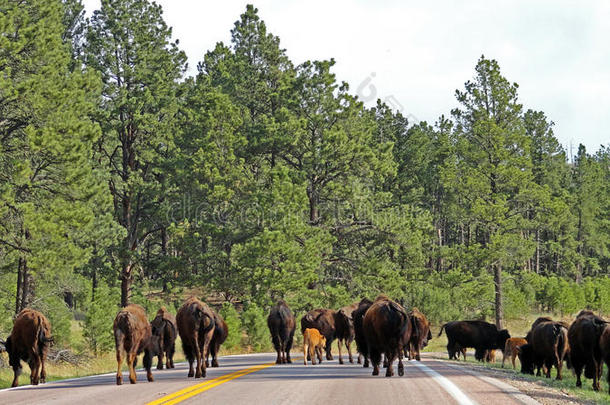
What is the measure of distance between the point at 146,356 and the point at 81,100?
16332 millimetres

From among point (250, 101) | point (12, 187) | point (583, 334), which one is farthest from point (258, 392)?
point (250, 101)

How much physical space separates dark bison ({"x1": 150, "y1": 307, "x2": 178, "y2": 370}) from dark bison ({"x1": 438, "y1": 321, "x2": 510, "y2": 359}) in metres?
14.5

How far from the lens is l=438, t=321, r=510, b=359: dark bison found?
31.0m

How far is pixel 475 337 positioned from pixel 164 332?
52.4 ft

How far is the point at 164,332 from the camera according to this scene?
20.2m

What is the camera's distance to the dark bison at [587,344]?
650 inches

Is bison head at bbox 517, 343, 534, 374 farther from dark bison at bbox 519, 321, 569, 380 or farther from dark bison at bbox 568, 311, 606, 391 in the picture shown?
dark bison at bbox 568, 311, 606, 391

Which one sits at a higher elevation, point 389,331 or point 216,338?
point 389,331

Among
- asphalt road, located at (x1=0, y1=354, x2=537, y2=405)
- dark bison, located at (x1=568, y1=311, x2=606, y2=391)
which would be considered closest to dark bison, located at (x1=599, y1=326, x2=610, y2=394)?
dark bison, located at (x1=568, y1=311, x2=606, y2=391)

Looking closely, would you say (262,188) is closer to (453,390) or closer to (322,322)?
(322,322)

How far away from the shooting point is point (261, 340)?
36844 millimetres

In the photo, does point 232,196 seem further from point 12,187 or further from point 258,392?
point 258,392

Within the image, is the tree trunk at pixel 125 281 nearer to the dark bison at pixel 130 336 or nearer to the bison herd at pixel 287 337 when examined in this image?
the bison herd at pixel 287 337

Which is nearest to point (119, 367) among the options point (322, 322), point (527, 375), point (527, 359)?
point (322, 322)
